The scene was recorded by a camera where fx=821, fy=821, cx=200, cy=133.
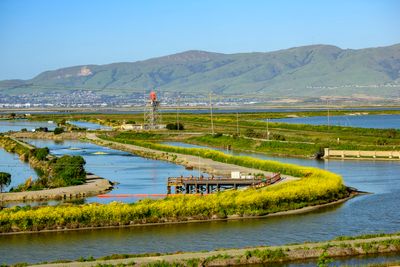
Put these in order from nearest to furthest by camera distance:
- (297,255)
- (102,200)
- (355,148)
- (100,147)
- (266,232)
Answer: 1. (297,255)
2. (266,232)
3. (102,200)
4. (355,148)
5. (100,147)

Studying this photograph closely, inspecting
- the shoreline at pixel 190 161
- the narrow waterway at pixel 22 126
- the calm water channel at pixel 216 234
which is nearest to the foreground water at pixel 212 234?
the calm water channel at pixel 216 234

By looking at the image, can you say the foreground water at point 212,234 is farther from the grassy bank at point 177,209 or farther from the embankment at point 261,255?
the embankment at point 261,255

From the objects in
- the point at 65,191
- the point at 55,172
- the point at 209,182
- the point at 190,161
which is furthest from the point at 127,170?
the point at 209,182

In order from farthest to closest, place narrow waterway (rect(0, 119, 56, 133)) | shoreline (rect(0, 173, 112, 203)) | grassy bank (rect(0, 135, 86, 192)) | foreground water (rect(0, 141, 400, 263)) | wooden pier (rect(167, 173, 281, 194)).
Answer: narrow waterway (rect(0, 119, 56, 133)), grassy bank (rect(0, 135, 86, 192)), wooden pier (rect(167, 173, 281, 194)), shoreline (rect(0, 173, 112, 203)), foreground water (rect(0, 141, 400, 263))

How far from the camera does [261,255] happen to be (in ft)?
85.9

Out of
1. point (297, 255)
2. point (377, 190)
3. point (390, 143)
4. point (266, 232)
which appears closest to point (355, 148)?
point (390, 143)

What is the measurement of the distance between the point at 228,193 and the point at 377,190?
1143cm

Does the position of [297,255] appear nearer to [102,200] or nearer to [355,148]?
[102,200]

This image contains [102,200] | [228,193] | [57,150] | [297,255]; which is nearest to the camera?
[297,255]

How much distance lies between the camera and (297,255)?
26719 mm

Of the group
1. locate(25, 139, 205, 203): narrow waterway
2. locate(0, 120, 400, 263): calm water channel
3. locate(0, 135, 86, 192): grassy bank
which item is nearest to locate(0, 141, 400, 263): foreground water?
locate(0, 120, 400, 263): calm water channel

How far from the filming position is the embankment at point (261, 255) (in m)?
25.5

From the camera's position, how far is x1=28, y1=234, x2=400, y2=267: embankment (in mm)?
25484

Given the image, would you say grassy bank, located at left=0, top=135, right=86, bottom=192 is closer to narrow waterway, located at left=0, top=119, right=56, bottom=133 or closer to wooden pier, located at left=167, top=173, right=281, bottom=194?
wooden pier, located at left=167, top=173, right=281, bottom=194
